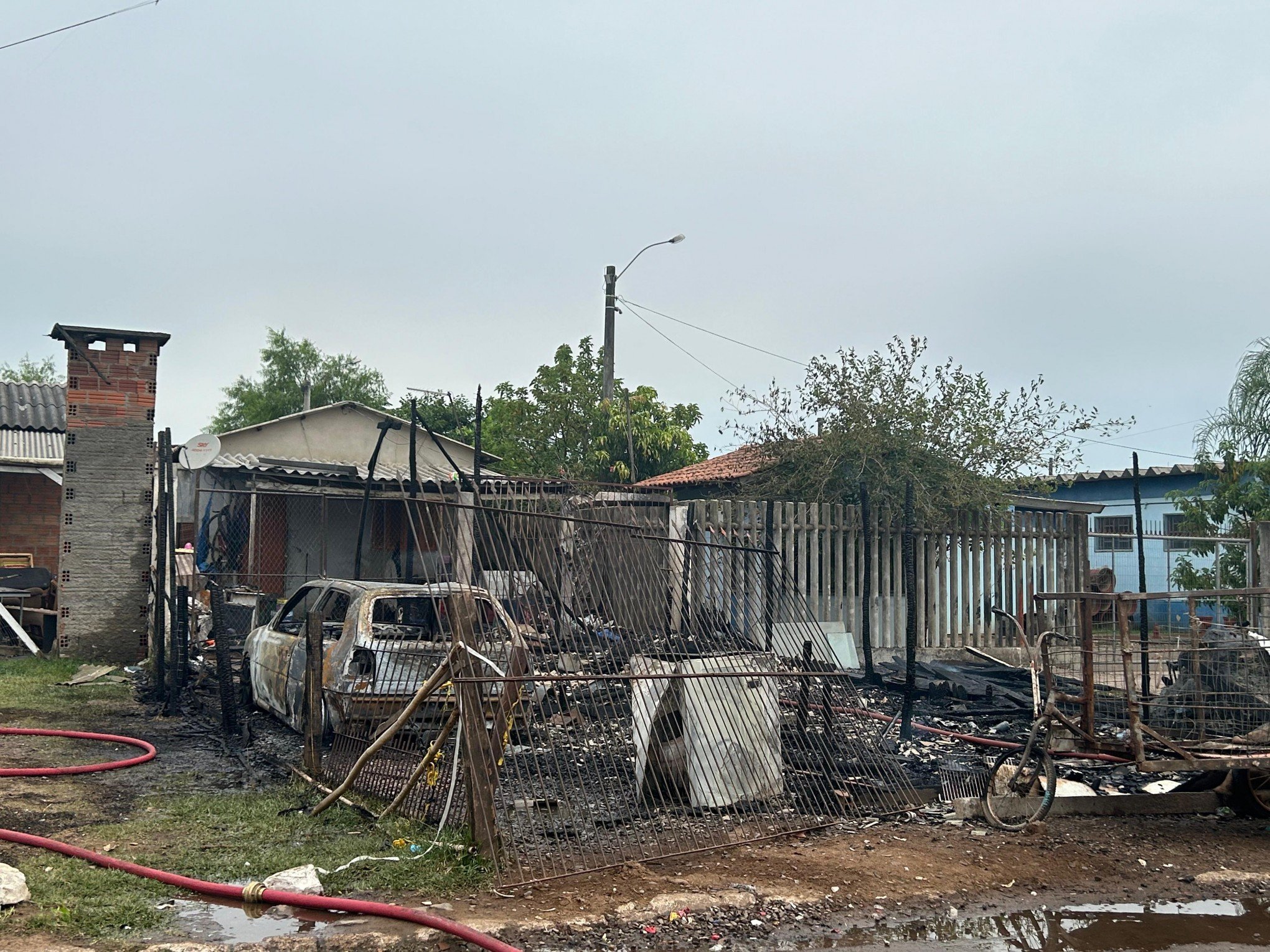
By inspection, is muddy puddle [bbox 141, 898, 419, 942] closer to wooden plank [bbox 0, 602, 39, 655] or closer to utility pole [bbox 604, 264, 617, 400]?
wooden plank [bbox 0, 602, 39, 655]

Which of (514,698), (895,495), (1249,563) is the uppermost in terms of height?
(895,495)

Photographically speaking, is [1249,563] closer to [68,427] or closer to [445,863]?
[445,863]

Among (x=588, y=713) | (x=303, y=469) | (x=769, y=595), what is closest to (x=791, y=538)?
(x=769, y=595)

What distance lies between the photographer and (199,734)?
345 inches

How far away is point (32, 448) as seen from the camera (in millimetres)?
17719

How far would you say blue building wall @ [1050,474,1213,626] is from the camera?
21.5m

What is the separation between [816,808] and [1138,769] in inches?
75.3

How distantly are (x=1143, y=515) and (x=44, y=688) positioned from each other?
21052 millimetres

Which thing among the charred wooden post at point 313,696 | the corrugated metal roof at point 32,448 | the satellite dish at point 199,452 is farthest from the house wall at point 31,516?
the charred wooden post at point 313,696

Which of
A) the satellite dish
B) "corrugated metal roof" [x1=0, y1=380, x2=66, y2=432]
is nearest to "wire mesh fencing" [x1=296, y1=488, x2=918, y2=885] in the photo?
the satellite dish

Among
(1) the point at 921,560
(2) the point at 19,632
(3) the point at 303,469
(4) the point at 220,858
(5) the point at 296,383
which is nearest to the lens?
(4) the point at 220,858

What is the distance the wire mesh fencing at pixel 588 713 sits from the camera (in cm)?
545

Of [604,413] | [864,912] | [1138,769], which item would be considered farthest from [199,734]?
[604,413]

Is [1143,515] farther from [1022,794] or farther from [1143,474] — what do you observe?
[1022,794]
